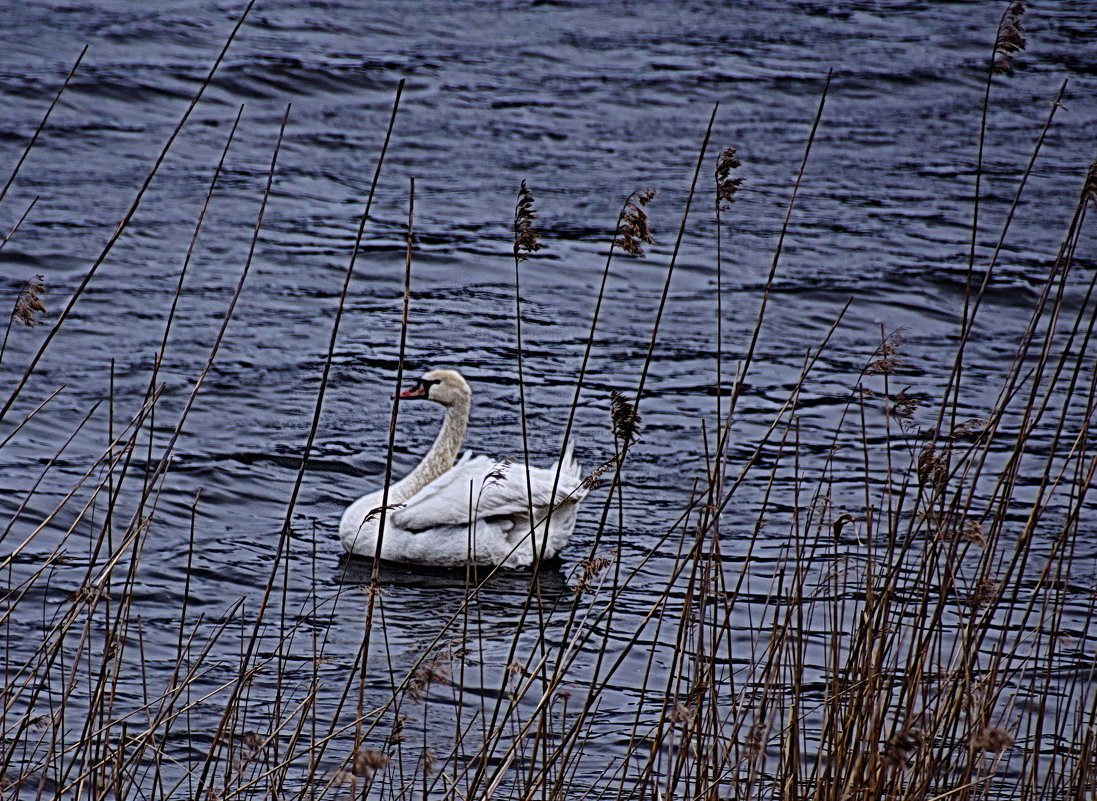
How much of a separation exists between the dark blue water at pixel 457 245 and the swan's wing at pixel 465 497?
0.39m

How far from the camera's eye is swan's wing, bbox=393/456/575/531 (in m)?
8.02

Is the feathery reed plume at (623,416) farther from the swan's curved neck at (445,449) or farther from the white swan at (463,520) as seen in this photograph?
the swan's curved neck at (445,449)

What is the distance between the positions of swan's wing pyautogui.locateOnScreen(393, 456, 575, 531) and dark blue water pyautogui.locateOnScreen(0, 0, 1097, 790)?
388mm

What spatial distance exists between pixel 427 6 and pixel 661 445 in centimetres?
1092

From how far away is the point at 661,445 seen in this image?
9398 millimetres

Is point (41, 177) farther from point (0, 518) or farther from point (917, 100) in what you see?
point (917, 100)

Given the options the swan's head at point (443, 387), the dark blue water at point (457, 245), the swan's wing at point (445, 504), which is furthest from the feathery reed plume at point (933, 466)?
the swan's head at point (443, 387)

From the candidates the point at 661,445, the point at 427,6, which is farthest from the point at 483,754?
the point at 427,6

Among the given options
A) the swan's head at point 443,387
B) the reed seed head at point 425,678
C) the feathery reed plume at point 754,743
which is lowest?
the swan's head at point 443,387

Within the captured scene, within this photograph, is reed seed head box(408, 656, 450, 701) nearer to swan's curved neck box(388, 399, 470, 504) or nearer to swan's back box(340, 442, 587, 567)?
swan's back box(340, 442, 587, 567)

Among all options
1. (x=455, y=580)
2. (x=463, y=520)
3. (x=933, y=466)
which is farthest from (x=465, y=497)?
(x=933, y=466)

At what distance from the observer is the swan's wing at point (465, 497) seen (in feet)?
26.3

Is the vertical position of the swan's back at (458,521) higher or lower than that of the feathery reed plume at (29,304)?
lower

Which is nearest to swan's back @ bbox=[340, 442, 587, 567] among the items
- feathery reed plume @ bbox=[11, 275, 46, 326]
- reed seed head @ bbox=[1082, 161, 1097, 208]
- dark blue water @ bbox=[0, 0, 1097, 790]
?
dark blue water @ bbox=[0, 0, 1097, 790]
